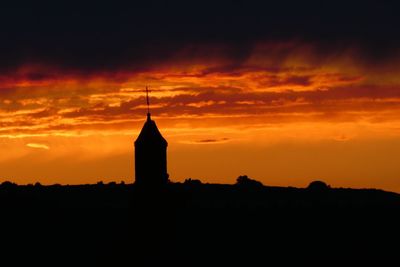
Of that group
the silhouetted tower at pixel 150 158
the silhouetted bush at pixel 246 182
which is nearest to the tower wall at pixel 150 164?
the silhouetted tower at pixel 150 158

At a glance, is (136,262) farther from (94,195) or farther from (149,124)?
(94,195)

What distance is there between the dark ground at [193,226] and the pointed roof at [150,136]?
7.38 ft

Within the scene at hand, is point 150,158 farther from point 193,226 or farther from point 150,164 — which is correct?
point 193,226

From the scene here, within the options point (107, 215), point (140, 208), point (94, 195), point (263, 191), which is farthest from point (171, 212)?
point (263, 191)

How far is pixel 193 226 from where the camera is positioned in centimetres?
6806

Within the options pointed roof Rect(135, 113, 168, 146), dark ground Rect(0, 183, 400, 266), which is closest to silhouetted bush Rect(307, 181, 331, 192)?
dark ground Rect(0, 183, 400, 266)

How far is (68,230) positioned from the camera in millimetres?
71812

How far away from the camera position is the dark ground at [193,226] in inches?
2478

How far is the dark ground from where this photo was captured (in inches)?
2478

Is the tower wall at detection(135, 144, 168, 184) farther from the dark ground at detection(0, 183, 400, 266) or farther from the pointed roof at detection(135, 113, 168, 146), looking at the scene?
the dark ground at detection(0, 183, 400, 266)

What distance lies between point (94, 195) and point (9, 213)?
17.4 ft

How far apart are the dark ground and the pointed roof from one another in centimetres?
225

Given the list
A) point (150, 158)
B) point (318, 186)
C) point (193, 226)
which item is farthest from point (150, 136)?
point (318, 186)

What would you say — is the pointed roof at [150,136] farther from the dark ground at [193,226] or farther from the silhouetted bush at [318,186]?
the silhouetted bush at [318,186]
